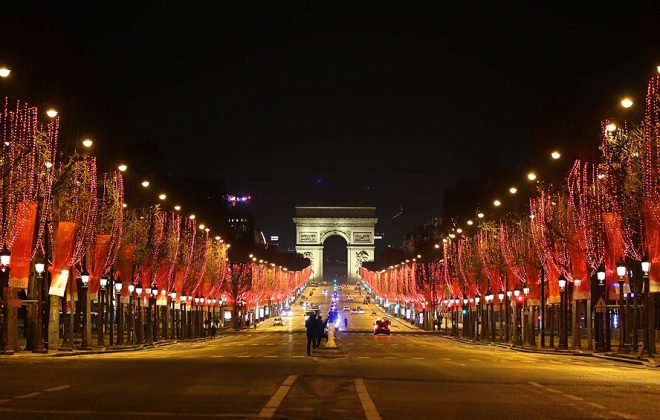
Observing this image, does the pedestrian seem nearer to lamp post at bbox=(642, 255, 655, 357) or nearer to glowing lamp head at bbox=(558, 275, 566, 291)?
A: lamp post at bbox=(642, 255, 655, 357)

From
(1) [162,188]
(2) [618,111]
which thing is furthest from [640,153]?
(1) [162,188]

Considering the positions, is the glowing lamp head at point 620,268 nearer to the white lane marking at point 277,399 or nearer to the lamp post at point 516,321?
the white lane marking at point 277,399

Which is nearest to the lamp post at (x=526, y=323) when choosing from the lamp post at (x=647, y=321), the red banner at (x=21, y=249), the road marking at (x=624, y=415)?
the lamp post at (x=647, y=321)

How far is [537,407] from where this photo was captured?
21.0 meters

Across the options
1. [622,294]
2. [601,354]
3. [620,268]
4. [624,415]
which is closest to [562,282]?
[601,354]

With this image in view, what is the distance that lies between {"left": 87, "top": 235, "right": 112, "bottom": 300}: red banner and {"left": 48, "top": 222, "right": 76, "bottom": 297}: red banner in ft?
28.2

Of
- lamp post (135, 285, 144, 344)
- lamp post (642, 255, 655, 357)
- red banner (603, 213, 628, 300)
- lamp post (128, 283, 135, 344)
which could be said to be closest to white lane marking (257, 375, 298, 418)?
lamp post (642, 255, 655, 357)

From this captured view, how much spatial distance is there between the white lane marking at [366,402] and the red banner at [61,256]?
2685cm

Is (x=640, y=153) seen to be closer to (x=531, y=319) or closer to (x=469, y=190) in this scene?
(x=531, y=319)

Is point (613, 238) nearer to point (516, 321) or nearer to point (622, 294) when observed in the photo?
point (622, 294)

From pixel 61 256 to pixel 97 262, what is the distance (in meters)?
9.15

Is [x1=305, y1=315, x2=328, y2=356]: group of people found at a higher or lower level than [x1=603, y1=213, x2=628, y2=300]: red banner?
lower

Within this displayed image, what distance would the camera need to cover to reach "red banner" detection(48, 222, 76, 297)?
51.5 meters

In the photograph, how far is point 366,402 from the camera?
21547 mm
